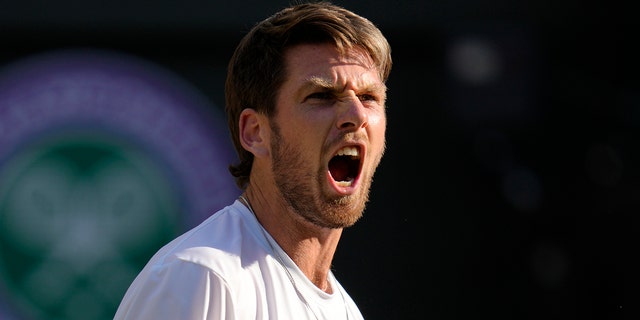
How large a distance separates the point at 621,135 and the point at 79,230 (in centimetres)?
209

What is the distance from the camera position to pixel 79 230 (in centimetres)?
321

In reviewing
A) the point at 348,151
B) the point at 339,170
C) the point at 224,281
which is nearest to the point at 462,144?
the point at 339,170

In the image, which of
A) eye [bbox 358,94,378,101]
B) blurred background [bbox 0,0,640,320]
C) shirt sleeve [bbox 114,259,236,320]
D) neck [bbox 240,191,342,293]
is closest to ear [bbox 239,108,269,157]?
neck [bbox 240,191,342,293]

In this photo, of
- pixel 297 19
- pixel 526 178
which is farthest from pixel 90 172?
pixel 526 178

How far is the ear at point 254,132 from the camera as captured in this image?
2207 mm

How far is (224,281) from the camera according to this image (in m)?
1.78

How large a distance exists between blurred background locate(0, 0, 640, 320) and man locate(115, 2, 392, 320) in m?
1.08

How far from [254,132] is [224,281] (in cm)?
56

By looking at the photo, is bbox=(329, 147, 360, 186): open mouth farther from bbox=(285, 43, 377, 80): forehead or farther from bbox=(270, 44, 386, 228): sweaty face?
bbox=(285, 43, 377, 80): forehead

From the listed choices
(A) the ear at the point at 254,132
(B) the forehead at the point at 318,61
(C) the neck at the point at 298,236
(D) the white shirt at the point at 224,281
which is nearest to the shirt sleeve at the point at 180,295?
(D) the white shirt at the point at 224,281

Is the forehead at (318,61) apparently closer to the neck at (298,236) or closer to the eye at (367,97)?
→ the eye at (367,97)

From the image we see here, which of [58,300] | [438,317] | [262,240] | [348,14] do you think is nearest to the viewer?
[262,240]

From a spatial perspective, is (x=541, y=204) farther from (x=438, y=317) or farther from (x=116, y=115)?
(x=116, y=115)

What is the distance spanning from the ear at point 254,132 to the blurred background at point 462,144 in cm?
110
